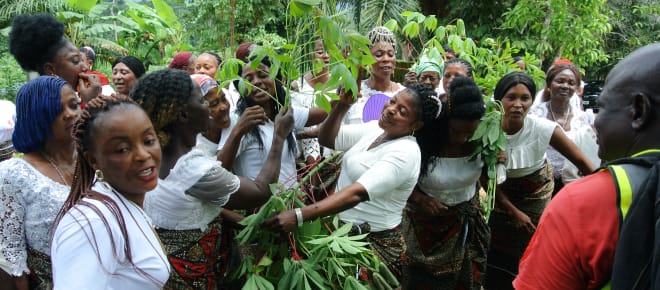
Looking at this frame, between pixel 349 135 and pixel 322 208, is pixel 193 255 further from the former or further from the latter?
pixel 349 135

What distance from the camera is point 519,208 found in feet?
12.6

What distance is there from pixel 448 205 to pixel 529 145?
78 centimetres

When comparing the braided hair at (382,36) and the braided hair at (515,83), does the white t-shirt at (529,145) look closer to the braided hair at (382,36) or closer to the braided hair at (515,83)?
the braided hair at (515,83)

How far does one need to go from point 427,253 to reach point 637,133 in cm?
219

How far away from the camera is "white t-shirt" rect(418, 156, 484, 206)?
3277mm

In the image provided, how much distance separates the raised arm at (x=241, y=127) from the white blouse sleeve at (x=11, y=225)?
37.5 inches

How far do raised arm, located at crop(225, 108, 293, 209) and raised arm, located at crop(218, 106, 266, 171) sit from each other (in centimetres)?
11

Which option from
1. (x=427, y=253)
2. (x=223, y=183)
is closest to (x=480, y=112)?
(x=427, y=253)

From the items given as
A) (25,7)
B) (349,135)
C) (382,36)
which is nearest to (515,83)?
(382,36)

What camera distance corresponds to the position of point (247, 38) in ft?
38.4

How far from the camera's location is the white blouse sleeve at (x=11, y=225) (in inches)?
77.6

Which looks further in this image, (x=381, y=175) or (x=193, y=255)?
(x=381, y=175)

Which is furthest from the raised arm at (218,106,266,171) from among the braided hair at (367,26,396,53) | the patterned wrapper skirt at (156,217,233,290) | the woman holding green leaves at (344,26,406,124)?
the braided hair at (367,26,396,53)

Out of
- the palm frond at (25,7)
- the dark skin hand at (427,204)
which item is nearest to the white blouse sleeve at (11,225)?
the dark skin hand at (427,204)
